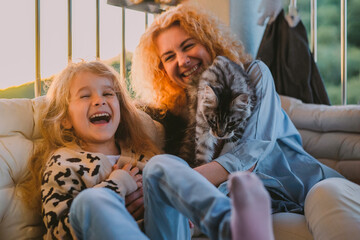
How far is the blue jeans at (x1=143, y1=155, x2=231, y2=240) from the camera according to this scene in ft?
2.41

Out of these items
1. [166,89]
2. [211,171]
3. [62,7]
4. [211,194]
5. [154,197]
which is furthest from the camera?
[62,7]

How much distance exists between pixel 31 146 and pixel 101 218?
726 millimetres

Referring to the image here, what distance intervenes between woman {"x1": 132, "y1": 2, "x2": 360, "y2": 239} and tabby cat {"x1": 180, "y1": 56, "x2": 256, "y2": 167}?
5cm

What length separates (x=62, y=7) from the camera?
7.30ft

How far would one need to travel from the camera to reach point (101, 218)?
0.79 meters

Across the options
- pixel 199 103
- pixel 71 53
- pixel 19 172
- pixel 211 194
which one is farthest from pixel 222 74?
pixel 71 53

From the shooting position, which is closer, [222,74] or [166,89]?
[222,74]

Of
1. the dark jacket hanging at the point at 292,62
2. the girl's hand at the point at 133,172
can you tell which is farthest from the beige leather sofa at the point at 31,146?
the girl's hand at the point at 133,172

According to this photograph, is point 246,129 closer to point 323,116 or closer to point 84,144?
point 84,144

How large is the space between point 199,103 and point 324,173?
61 centimetres

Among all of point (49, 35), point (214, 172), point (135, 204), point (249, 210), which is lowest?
point (135, 204)

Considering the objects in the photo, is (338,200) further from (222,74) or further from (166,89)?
(166,89)

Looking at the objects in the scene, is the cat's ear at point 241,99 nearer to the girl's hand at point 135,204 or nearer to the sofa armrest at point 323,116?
the girl's hand at point 135,204

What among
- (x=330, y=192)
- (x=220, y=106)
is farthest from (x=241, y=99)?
(x=330, y=192)
